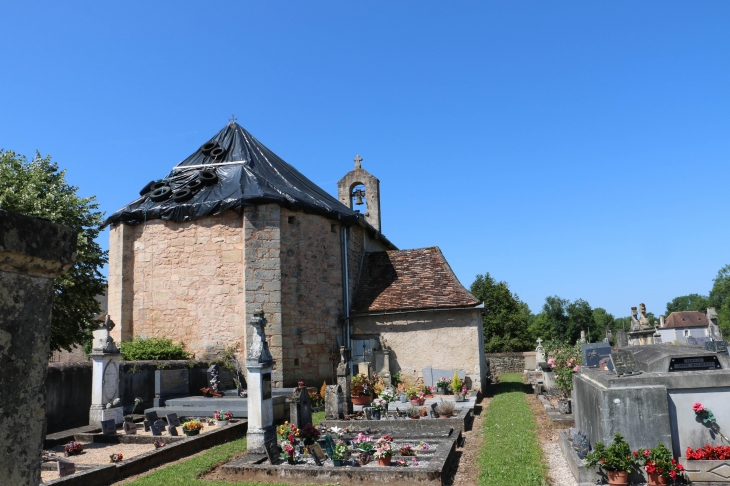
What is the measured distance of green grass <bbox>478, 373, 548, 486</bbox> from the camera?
25.3 ft

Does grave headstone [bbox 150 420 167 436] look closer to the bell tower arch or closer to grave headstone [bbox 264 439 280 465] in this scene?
grave headstone [bbox 264 439 280 465]

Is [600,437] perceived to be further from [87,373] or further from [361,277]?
[361,277]

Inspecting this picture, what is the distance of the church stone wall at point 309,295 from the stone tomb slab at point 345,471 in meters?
7.90

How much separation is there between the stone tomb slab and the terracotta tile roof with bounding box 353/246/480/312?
31.4 feet

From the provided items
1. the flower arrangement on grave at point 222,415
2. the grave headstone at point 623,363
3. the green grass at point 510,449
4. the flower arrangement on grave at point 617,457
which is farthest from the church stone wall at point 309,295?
the flower arrangement on grave at point 617,457

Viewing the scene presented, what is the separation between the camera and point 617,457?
679 centimetres

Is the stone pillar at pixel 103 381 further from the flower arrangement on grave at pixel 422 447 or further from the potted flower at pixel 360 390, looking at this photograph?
the flower arrangement on grave at pixel 422 447

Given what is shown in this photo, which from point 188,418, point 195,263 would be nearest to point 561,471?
point 188,418

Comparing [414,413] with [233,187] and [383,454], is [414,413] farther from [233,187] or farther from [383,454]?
[233,187]

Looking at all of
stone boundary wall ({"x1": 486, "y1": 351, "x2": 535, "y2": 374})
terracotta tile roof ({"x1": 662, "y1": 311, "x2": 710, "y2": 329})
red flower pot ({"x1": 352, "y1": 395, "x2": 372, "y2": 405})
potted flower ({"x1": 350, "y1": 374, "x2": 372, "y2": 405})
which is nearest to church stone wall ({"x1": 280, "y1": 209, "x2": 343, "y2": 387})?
potted flower ({"x1": 350, "y1": 374, "x2": 372, "y2": 405})

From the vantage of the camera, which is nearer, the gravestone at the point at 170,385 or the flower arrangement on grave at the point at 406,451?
the flower arrangement on grave at the point at 406,451

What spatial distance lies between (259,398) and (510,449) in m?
4.47

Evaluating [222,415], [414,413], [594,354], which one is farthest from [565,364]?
[222,415]

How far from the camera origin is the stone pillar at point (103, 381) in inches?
492
